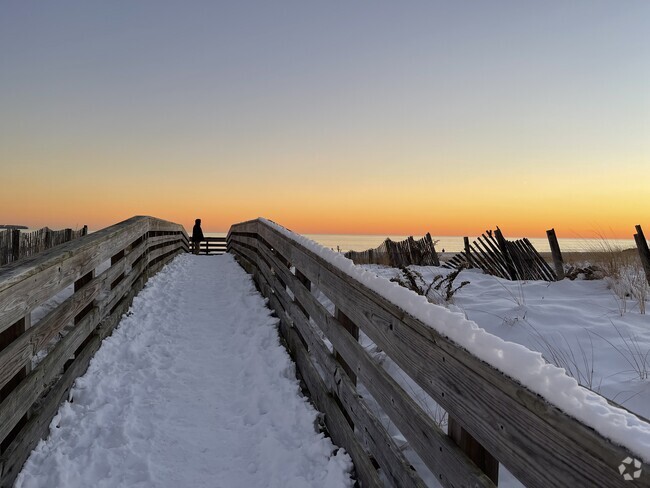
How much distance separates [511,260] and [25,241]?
1167 centimetres

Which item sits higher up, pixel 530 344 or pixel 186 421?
pixel 530 344

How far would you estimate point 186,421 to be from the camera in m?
3.73

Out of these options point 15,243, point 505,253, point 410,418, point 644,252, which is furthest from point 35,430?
point 505,253

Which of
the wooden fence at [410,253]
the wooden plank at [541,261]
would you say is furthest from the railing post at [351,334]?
the wooden fence at [410,253]

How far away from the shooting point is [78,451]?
10.2 ft

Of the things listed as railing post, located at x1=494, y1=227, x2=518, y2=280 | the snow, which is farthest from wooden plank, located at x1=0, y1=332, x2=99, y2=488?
railing post, located at x1=494, y1=227, x2=518, y2=280

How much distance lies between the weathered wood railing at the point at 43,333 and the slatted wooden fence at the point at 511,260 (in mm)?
8018

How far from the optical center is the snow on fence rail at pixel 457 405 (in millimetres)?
1172

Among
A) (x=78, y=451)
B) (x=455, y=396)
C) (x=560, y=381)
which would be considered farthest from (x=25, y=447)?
(x=560, y=381)

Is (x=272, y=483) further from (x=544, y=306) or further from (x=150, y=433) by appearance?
(x=544, y=306)

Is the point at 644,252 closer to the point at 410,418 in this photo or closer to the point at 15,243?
the point at 410,418

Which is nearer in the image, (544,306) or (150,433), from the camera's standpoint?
(150,433)

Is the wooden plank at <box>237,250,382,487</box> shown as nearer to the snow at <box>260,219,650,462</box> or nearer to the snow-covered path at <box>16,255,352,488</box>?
the snow-covered path at <box>16,255,352,488</box>

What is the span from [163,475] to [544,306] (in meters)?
4.66
